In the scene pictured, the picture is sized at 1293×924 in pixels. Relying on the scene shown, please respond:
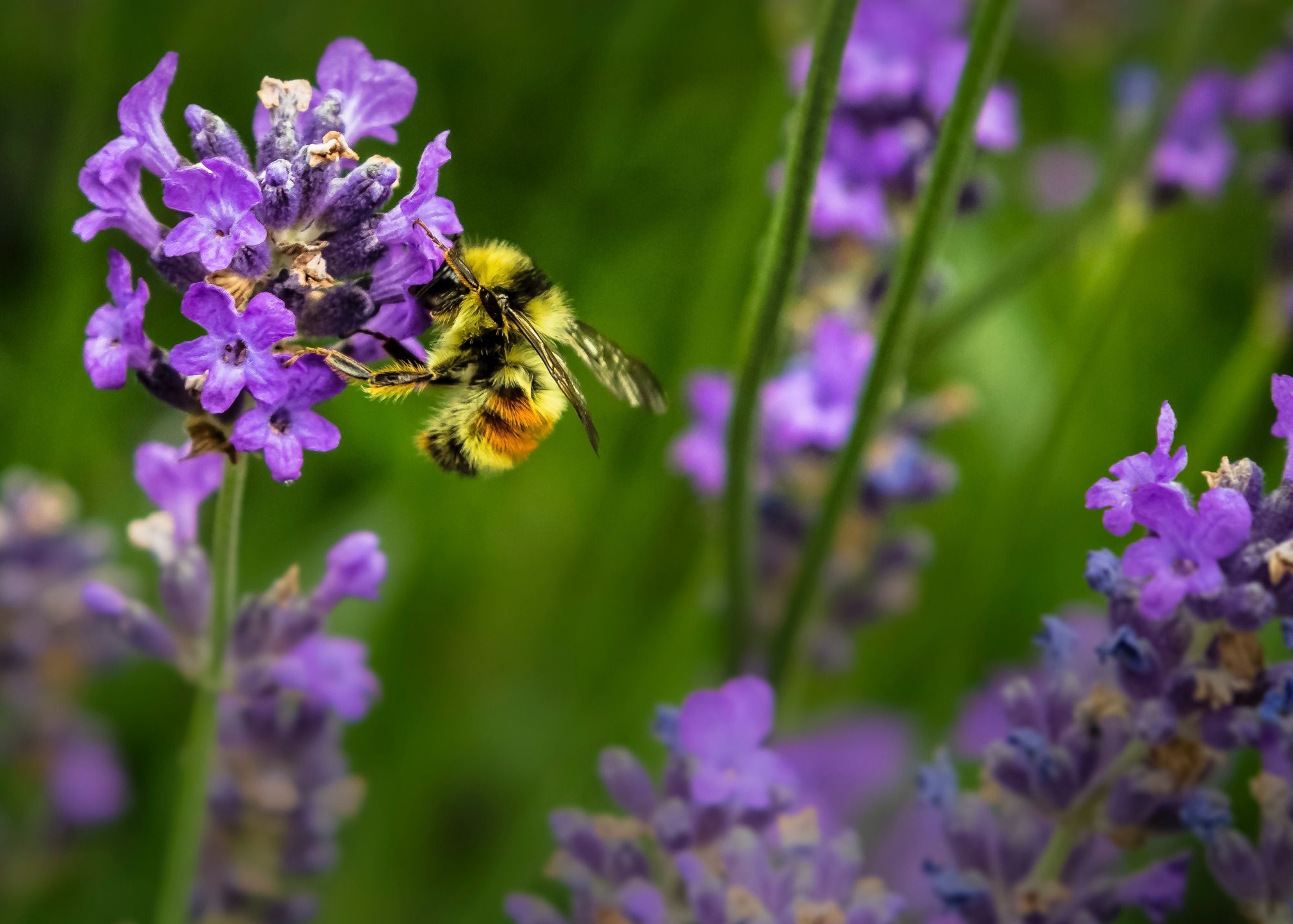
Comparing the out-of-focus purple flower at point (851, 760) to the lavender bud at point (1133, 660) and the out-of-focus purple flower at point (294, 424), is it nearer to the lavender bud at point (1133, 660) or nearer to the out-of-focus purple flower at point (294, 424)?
the lavender bud at point (1133, 660)

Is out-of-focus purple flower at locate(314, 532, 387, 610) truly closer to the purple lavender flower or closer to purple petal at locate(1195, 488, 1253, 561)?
the purple lavender flower

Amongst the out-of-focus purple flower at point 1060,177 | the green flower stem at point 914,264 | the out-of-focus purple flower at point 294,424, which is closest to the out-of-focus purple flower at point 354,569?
the out-of-focus purple flower at point 294,424

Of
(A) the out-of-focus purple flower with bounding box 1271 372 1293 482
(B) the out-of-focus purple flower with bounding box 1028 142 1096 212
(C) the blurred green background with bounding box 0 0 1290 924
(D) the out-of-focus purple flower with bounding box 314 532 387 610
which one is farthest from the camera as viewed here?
(B) the out-of-focus purple flower with bounding box 1028 142 1096 212

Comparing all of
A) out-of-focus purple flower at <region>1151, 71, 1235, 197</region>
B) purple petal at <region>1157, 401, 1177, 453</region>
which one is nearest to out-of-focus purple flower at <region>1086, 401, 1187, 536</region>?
purple petal at <region>1157, 401, 1177, 453</region>


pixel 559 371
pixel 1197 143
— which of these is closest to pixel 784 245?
pixel 559 371

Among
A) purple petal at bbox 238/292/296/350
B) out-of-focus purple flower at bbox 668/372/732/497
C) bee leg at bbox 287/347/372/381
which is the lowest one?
purple petal at bbox 238/292/296/350

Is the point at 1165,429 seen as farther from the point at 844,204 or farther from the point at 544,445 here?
the point at 544,445
